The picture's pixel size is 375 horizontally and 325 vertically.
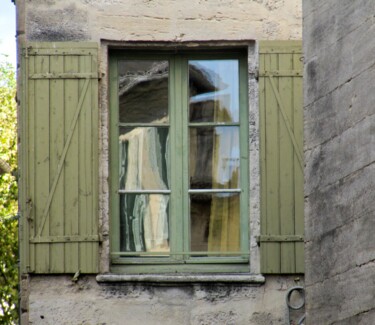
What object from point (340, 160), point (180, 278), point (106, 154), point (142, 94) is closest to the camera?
point (340, 160)

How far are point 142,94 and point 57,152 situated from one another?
2.48ft

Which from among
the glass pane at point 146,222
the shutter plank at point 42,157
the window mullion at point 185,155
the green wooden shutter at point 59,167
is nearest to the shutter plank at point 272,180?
the window mullion at point 185,155

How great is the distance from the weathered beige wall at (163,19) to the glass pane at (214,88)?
0.81 feet

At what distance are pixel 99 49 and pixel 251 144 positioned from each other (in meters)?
1.18

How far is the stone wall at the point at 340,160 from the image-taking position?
6555mm

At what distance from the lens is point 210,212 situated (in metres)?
9.24

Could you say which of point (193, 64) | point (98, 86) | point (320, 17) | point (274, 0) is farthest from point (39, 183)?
point (320, 17)

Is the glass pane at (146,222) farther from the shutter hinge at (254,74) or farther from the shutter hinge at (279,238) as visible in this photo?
the shutter hinge at (254,74)

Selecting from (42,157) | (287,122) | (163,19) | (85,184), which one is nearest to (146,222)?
(85,184)

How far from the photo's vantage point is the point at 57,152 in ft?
29.5

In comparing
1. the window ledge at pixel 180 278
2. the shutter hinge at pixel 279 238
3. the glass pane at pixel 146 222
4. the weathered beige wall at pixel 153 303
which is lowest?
the weathered beige wall at pixel 153 303

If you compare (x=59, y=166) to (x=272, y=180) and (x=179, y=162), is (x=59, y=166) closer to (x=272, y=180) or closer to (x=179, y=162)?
(x=179, y=162)

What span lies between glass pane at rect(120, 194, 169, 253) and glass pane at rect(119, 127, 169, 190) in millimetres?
87

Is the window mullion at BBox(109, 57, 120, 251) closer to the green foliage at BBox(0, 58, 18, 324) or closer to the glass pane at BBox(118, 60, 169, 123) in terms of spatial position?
the glass pane at BBox(118, 60, 169, 123)
